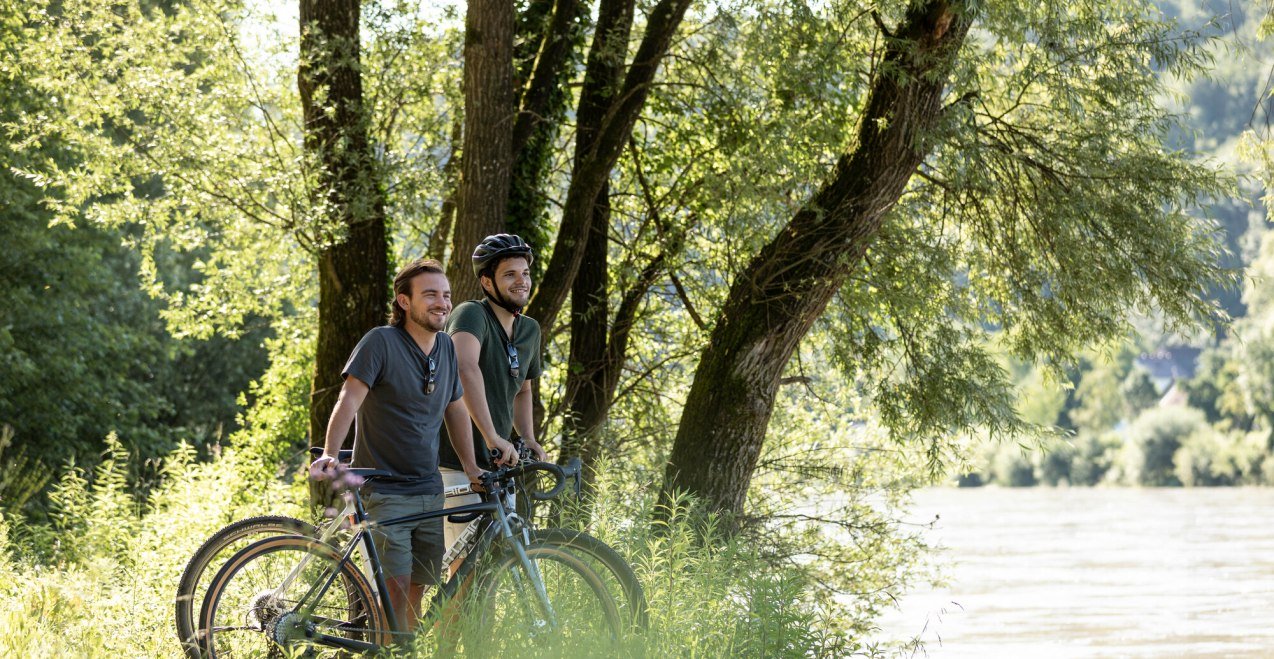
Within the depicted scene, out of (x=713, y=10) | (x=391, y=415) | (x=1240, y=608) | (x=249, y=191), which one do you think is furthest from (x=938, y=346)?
(x=1240, y=608)

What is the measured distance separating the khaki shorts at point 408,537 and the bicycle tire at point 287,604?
14 centimetres

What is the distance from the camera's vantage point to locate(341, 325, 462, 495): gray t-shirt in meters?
4.56

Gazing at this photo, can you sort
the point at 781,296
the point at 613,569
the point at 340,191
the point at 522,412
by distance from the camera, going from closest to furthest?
the point at 613,569, the point at 522,412, the point at 781,296, the point at 340,191

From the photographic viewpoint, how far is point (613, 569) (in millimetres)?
4551

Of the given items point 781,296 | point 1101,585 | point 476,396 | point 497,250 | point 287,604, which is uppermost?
point 781,296

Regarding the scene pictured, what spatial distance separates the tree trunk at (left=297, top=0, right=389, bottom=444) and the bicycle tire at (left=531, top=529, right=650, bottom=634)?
16.7 ft

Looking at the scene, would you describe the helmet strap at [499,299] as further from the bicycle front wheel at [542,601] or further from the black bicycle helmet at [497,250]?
the bicycle front wheel at [542,601]

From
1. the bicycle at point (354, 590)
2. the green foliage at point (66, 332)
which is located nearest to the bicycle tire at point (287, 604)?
the bicycle at point (354, 590)

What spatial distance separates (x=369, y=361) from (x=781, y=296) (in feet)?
15.9

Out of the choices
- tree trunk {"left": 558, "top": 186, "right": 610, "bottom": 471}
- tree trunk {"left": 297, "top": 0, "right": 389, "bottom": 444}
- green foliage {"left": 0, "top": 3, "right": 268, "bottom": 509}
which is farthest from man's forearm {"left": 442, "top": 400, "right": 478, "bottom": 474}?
green foliage {"left": 0, "top": 3, "right": 268, "bottom": 509}

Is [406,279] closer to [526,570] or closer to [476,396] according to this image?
[476,396]

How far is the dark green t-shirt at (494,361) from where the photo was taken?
5.02 meters

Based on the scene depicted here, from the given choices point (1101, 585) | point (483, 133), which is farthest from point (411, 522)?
point (1101, 585)

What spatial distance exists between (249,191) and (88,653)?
5607 millimetres
